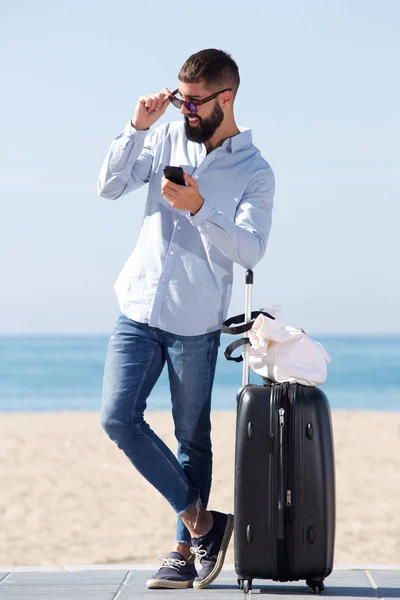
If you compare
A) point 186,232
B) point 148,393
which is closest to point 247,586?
point 148,393

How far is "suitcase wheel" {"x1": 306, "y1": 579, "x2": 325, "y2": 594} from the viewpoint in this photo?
11.7 ft

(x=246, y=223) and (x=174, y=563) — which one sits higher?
(x=246, y=223)

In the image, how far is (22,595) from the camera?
3545 mm

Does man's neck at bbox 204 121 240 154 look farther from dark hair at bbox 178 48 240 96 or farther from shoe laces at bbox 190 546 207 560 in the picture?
shoe laces at bbox 190 546 207 560

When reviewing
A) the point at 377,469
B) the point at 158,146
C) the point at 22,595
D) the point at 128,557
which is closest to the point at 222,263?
the point at 158,146

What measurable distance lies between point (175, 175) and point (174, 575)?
1.46 meters

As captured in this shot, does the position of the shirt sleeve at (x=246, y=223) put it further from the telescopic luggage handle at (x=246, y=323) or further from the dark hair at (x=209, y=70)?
the dark hair at (x=209, y=70)

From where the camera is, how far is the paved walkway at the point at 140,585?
3.53 meters

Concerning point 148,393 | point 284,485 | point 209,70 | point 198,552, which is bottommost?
point 198,552

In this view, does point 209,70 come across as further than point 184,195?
Yes

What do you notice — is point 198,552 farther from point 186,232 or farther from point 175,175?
point 175,175

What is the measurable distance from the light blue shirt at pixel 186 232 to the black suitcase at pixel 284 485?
0.41m

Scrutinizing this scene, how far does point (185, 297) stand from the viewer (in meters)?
3.70

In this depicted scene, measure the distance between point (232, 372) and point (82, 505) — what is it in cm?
2447
